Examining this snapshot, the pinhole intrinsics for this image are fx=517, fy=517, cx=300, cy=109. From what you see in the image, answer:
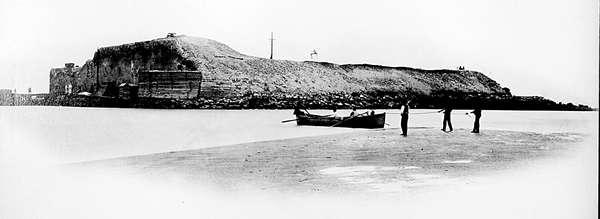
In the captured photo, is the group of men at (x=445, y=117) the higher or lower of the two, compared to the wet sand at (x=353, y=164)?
higher

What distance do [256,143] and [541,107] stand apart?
113cm

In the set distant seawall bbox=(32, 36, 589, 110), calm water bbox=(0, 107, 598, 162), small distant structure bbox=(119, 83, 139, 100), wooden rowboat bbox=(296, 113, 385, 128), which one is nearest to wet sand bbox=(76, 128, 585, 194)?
calm water bbox=(0, 107, 598, 162)

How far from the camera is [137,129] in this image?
7.61 ft

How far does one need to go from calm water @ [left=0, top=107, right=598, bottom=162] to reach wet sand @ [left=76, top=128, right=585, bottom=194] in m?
0.06

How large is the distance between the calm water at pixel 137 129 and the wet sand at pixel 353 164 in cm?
6

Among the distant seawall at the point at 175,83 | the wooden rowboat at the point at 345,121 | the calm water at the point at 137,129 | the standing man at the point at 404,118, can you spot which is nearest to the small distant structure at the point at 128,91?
the distant seawall at the point at 175,83

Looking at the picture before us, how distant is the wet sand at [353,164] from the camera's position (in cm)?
171

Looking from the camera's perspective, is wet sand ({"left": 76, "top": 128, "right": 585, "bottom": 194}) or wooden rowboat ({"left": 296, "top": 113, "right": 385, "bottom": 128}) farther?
wooden rowboat ({"left": 296, "top": 113, "right": 385, "bottom": 128})

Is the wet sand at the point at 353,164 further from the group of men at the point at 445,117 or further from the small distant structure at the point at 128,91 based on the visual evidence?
the small distant structure at the point at 128,91

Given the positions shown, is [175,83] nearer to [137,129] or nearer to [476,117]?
[137,129]

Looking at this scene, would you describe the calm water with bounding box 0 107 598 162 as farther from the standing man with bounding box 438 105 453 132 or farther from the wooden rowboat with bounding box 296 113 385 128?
the wooden rowboat with bounding box 296 113 385 128

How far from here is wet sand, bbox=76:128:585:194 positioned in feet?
5.59

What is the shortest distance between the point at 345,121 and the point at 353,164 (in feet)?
4.38

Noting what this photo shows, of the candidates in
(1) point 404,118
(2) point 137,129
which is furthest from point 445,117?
(2) point 137,129
